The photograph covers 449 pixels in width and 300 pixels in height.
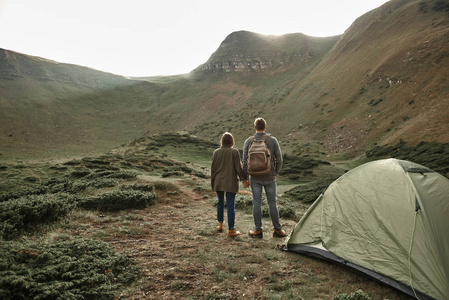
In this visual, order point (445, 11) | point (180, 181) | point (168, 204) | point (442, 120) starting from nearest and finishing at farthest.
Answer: point (168, 204) → point (180, 181) → point (442, 120) → point (445, 11)

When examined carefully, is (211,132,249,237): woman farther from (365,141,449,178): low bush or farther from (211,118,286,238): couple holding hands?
(365,141,449,178): low bush

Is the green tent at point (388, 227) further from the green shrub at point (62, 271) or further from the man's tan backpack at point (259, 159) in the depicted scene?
the green shrub at point (62, 271)

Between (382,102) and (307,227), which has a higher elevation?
(382,102)

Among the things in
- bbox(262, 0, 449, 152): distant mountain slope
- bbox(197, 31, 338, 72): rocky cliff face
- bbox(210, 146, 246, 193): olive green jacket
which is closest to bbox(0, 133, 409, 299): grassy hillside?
bbox(210, 146, 246, 193): olive green jacket

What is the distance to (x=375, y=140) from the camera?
29922mm

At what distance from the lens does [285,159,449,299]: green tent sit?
423 cm

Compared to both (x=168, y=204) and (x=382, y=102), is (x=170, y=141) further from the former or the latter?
(x=382, y=102)

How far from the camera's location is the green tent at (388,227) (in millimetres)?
4227

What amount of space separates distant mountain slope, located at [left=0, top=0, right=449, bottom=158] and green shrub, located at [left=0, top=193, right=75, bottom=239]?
27240 mm

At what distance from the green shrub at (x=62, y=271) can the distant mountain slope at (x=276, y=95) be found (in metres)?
26.3

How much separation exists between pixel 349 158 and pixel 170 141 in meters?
25.7

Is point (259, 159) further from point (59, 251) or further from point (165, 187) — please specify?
point (165, 187)

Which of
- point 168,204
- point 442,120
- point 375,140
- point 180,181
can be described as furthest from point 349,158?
point 168,204

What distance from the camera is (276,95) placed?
6650 cm
